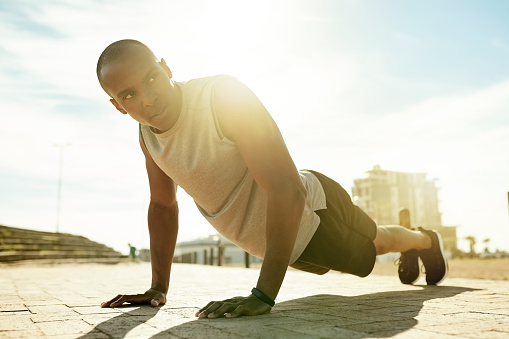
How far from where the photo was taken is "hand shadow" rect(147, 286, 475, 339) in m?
1.89

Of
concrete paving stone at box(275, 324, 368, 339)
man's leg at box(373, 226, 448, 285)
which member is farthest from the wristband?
man's leg at box(373, 226, 448, 285)

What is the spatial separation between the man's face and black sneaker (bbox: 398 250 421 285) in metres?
2.93

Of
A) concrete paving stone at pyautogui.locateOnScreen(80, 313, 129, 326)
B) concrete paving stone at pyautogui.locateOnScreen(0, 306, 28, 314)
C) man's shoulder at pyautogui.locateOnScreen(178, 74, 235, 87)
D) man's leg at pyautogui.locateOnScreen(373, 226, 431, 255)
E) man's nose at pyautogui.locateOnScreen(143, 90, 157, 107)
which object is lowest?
concrete paving stone at pyautogui.locateOnScreen(0, 306, 28, 314)

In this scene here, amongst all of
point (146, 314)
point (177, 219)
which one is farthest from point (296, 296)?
point (146, 314)

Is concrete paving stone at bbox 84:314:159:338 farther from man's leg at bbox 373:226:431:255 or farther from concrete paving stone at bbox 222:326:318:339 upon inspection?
man's leg at bbox 373:226:431:255

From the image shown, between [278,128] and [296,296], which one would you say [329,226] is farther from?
[278,128]

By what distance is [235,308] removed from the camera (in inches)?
89.6

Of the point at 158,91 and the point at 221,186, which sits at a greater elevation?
the point at 158,91

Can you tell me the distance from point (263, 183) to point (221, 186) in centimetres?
45

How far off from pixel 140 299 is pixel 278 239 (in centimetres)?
108

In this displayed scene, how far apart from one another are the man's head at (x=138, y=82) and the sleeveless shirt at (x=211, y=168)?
0.12 meters

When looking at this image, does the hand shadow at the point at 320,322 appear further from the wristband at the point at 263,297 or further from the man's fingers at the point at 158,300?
the man's fingers at the point at 158,300

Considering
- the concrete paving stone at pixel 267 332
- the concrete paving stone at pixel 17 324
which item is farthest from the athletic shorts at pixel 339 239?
the concrete paving stone at pixel 17 324

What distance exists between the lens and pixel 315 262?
342 centimetres
